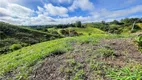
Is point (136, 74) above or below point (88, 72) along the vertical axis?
above

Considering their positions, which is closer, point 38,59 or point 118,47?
point 38,59

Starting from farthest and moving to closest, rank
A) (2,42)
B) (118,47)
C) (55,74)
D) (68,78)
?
(2,42) < (118,47) < (55,74) < (68,78)

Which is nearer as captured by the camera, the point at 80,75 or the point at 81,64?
the point at 80,75

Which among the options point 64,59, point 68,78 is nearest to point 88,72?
point 68,78

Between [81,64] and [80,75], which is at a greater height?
[81,64]

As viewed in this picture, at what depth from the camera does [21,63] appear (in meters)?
7.61

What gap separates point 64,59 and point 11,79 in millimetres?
2156

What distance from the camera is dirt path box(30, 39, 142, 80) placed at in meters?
5.75

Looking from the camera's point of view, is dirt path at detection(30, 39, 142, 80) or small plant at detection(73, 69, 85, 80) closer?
small plant at detection(73, 69, 85, 80)

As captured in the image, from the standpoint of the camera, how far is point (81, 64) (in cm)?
641

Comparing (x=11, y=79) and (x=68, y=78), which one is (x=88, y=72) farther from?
(x=11, y=79)

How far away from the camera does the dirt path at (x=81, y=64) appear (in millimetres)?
5746

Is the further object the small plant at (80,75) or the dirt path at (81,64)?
the dirt path at (81,64)

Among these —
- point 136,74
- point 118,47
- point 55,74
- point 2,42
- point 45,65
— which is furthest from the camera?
point 2,42
